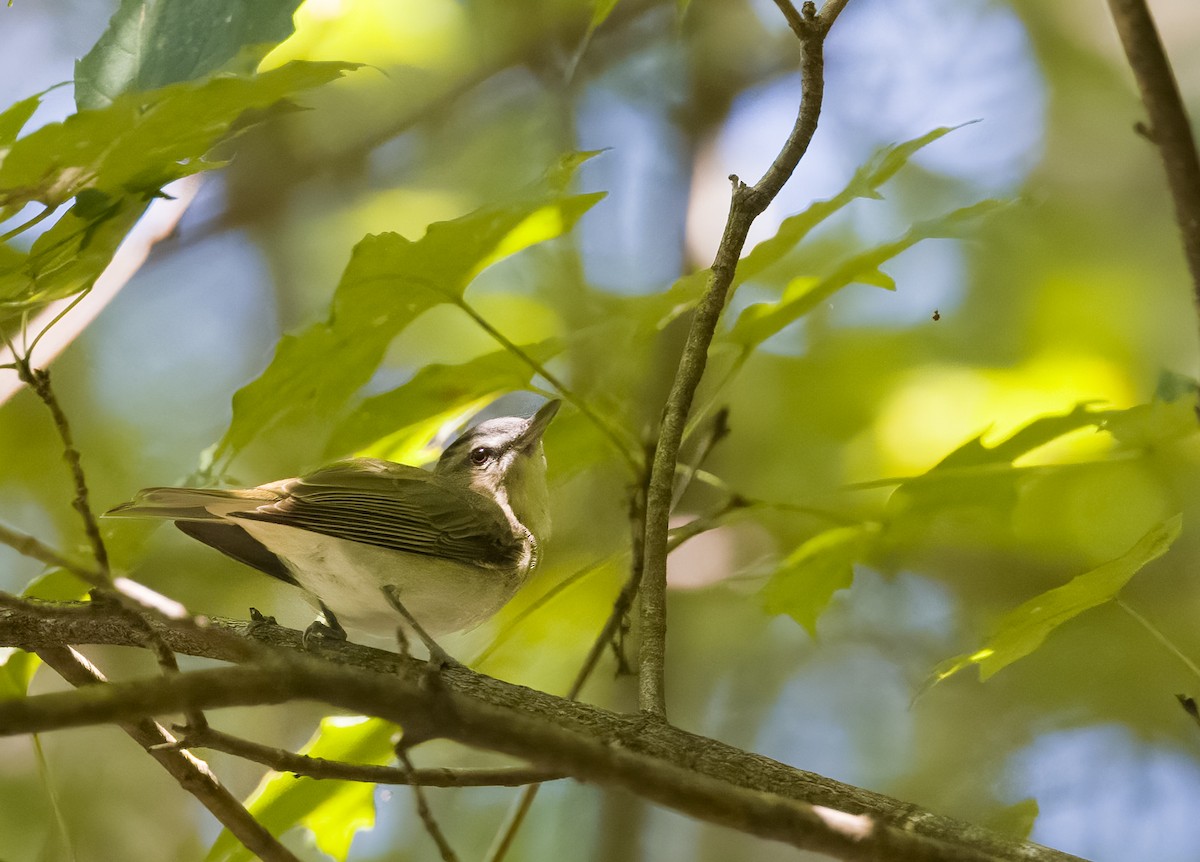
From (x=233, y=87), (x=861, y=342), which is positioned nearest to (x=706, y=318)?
(x=233, y=87)

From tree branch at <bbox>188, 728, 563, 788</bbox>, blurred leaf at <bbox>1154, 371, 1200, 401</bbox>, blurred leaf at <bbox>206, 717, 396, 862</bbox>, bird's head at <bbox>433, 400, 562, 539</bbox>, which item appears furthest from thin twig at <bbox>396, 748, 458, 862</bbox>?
bird's head at <bbox>433, 400, 562, 539</bbox>

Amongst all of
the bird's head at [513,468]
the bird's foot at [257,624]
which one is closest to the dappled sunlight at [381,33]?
the bird's head at [513,468]

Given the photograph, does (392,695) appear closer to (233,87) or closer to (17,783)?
(233,87)

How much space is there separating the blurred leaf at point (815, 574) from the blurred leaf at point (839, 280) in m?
0.36

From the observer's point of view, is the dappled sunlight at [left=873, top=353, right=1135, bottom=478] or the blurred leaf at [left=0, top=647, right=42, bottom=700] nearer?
the blurred leaf at [left=0, top=647, right=42, bottom=700]

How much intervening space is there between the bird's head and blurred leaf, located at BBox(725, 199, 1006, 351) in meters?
0.90

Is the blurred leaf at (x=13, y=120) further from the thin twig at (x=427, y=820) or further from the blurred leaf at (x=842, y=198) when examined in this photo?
the blurred leaf at (x=842, y=198)

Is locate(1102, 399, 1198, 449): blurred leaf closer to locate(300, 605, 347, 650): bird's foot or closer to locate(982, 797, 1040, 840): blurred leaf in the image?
locate(982, 797, 1040, 840): blurred leaf

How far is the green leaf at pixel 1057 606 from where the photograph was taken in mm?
1335

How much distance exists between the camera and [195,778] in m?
1.42

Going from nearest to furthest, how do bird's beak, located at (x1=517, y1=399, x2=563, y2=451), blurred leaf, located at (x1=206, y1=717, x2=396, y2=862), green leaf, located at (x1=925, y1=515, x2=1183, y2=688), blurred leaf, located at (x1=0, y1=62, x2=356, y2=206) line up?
blurred leaf, located at (x1=0, y1=62, x2=356, y2=206) → green leaf, located at (x1=925, y1=515, x2=1183, y2=688) → blurred leaf, located at (x1=206, y1=717, x2=396, y2=862) → bird's beak, located at (x1=517, y1=399, x2=563, y2=451)

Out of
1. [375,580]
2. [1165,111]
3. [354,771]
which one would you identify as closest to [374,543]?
[375,580]

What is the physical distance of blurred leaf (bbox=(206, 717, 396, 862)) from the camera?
5.16 feet

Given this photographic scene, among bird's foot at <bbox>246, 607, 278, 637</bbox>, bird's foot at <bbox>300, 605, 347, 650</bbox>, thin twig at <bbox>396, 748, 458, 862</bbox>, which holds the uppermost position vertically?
bird's foot at <bbox>246, 607, 278, 637</bbox>
